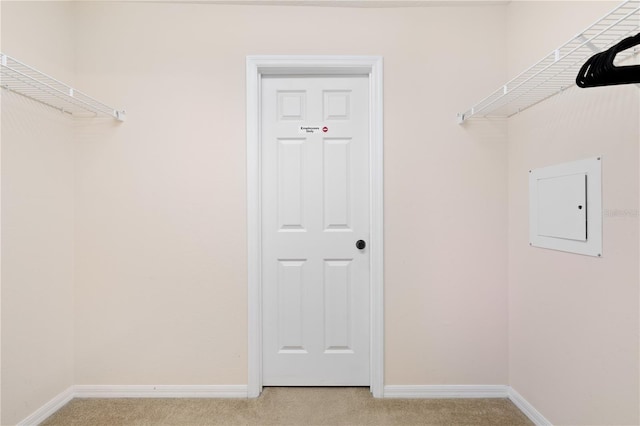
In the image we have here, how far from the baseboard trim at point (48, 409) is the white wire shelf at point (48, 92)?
1710 mm

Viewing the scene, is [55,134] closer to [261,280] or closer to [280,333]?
[261,280]

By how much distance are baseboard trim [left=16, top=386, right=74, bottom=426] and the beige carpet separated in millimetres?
34

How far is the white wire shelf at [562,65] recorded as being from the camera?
3.94 ft

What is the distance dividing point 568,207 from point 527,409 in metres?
1.21

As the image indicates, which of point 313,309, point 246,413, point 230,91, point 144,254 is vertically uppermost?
point 230,91

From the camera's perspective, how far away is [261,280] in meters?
2.21

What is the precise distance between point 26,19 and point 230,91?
3.61 ft

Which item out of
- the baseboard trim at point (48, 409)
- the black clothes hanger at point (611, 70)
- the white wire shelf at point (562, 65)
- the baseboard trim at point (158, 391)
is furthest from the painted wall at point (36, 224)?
the black clothes hanger at point (611, 70)

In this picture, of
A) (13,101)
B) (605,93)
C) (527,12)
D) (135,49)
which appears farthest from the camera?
(135,49)

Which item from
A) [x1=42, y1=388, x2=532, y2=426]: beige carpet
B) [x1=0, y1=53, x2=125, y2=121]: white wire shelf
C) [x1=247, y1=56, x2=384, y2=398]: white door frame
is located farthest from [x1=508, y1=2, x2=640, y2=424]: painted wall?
[x1=0, y1=53, x2=125, y2=121]: white wire shelf

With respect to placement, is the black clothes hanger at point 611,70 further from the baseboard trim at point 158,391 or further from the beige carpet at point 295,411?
the baseboard trim at point 158,391

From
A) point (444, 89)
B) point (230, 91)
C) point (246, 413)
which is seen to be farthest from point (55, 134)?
point (444, 89)

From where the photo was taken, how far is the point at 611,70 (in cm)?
107

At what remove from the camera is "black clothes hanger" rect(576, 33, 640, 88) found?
3.47ft
